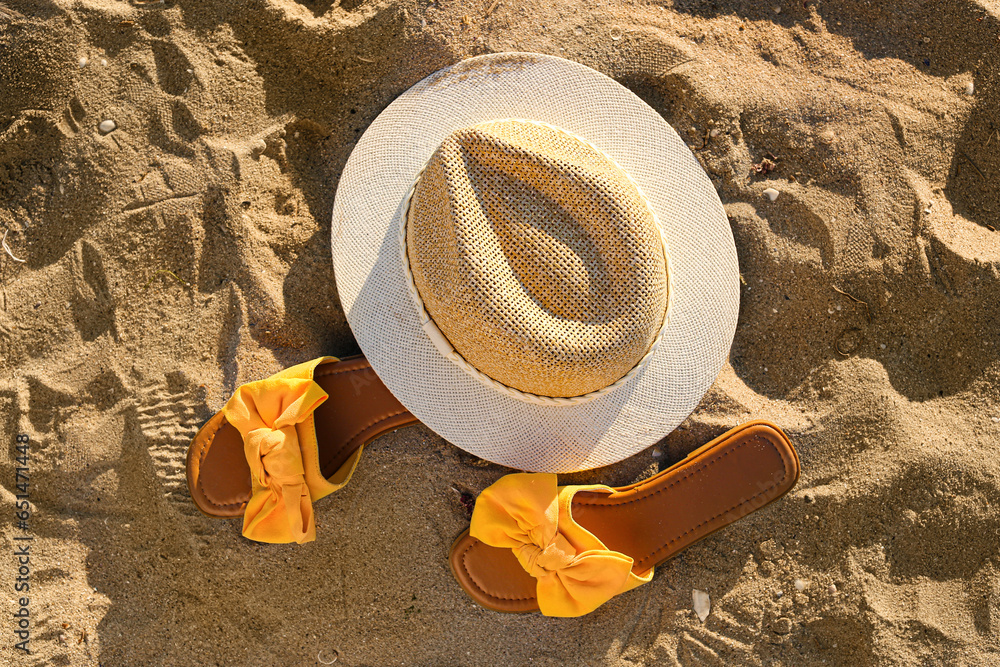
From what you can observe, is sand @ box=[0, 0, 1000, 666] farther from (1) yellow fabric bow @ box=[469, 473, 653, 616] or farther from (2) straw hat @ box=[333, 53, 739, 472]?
(2) straw hat @ box=[333, 53, 739, 472]

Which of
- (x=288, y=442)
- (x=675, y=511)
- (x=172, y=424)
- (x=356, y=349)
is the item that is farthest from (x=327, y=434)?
(x=675, y=511)

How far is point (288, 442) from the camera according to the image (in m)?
2.43

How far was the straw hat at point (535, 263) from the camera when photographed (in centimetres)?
184

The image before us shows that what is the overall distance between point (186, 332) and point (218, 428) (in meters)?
0.44

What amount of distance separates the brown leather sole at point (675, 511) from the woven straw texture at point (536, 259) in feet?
3.15

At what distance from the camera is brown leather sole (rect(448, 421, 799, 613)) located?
8.59ft

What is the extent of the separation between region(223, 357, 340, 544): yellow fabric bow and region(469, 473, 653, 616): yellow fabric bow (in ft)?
2.18

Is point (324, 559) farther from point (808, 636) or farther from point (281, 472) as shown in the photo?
point (808, 636)

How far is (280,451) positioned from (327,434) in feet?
0.81

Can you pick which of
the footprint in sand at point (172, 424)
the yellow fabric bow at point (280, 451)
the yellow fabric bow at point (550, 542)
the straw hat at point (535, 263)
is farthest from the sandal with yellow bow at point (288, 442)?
the yellow fabric bow at point (550, 542)

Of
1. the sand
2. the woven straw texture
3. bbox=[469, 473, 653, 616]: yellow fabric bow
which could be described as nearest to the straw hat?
the woven straw texture

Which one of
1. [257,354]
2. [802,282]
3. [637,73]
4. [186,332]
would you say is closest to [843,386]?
[802,282]

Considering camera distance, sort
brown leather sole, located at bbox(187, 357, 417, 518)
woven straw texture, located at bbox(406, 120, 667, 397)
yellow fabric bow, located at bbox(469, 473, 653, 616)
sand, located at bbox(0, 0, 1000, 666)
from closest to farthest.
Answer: woven straw texture, located at bbox(406, 120, 667, 397)
yellow fabric bow, located at bbox(469, 473, 653, 616)
brown leather sole, located at bbox(187, 357, 417, 518)
sand, located at bbox(0, 0, 1000, 666)

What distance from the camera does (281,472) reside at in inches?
95.3
